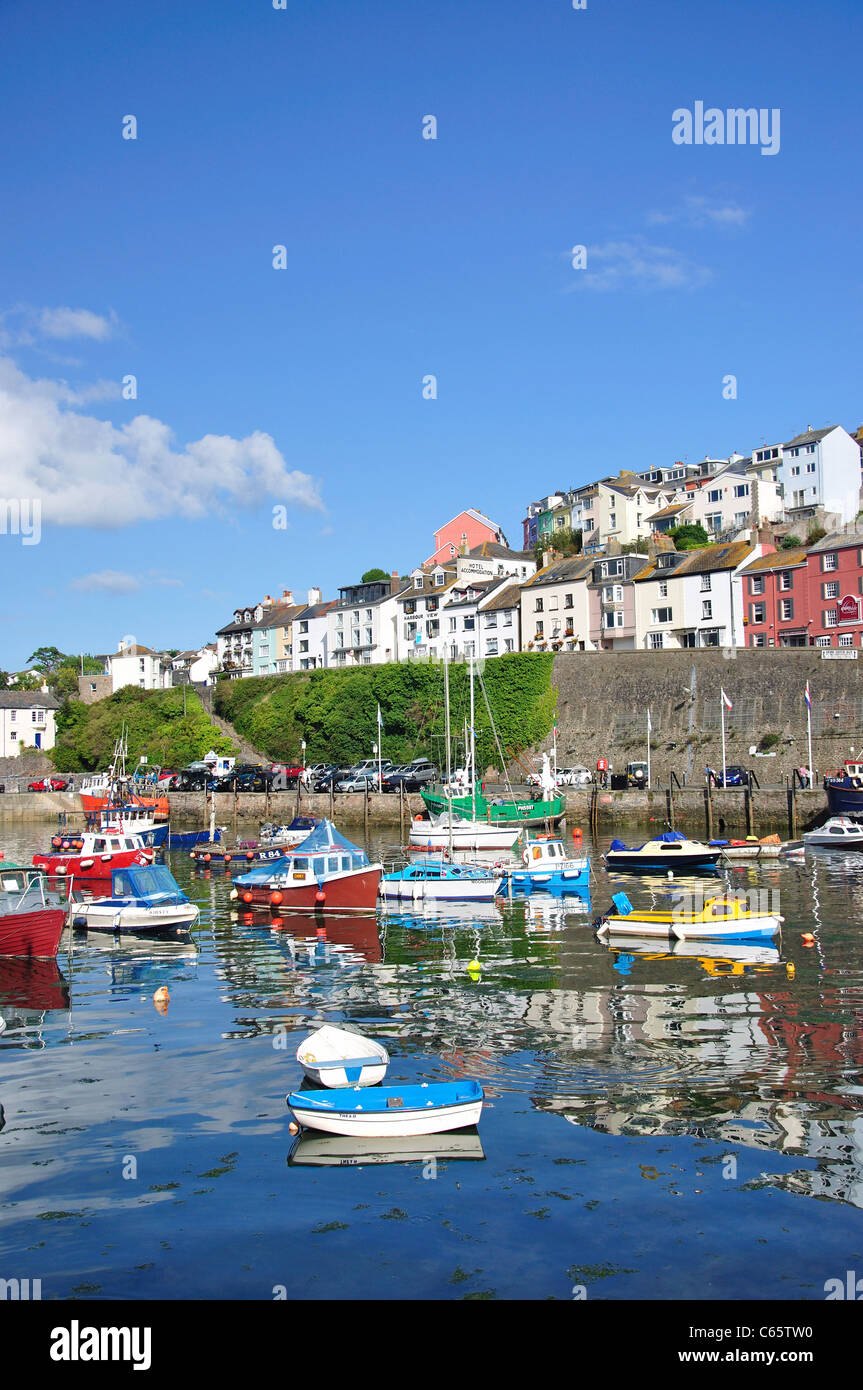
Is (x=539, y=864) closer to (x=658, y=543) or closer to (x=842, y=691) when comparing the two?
(x=842, y=691)

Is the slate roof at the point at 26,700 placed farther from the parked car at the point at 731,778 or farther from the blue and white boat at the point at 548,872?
the blue and white boat at the point at 548,872

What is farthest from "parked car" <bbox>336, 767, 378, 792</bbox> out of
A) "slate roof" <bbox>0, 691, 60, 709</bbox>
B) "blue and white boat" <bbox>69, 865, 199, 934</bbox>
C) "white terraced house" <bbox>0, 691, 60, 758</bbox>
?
"slate roof" <bbox>0, 691, 60, 709</bbox>

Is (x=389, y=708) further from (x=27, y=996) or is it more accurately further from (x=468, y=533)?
(x=27, y=996)

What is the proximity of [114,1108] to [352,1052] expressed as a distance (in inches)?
138

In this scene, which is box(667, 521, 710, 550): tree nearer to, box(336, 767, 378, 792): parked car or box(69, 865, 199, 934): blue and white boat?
box(336, 767, 378, 792): parked car

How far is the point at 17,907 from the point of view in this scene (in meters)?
25.7

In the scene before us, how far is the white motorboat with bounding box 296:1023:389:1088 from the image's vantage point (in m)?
14.9

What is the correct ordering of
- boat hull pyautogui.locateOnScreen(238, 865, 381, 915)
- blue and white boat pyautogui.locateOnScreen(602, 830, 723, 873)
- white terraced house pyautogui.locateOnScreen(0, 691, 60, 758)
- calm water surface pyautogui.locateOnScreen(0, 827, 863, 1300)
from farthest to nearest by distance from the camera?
white terraced house pyautogui.locateOnScreen(0, 691, 60, 758) < blue and white boat pyautogui.locateOnScreen(602, 830, 723, 873) < boat hull pyautogui.locateOnScreen(238, 865, 381, 915) < calm water surface pyautogui.locateOnScreen(0, 827, 863, 1300)

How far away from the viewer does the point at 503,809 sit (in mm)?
50531

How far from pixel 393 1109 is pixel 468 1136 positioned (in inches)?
40.4

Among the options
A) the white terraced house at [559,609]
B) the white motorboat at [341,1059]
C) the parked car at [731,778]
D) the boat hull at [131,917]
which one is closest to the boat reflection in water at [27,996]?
the boat hull at [131,917]

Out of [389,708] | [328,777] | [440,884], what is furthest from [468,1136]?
[389,708]

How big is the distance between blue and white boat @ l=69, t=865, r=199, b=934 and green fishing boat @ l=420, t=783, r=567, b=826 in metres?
20.1
